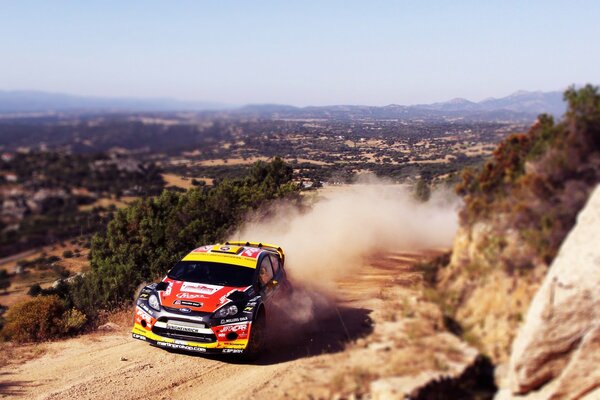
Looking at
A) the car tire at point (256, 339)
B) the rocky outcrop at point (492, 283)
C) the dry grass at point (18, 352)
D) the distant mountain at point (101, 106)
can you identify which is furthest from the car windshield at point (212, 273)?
the distant mountain at point (101, 106)

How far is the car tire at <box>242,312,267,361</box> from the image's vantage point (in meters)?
7.80

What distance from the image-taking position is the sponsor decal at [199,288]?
826 cm

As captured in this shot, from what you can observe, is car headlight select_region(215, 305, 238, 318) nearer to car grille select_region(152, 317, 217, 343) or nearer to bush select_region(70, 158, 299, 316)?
car grille select_region(152, 317, 217, 343)

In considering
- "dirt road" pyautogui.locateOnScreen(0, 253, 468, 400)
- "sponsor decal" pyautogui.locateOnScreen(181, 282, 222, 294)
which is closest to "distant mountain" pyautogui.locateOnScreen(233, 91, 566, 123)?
"dirt road" pyautogui.locateOnScreen(0, 253, 468, 400)

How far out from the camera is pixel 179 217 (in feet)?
55.0

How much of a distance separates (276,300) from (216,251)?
1.45 meters

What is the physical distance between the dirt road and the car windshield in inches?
46.1

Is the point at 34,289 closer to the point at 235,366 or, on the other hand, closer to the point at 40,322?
the point at 40,322

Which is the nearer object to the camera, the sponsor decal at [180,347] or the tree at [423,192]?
the sponsor decal at [180,347]

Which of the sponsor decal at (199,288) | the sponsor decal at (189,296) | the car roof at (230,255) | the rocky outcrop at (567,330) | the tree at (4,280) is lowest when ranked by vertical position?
the tree at (4,280)

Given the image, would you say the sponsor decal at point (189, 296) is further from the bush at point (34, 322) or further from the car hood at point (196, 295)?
the bush at point (34, 322)

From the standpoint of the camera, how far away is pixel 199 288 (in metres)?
8.35

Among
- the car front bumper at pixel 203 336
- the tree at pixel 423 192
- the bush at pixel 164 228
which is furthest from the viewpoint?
the bush at pixel 164 228

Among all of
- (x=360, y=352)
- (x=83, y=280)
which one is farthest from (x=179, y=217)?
(x=360, y=352)
